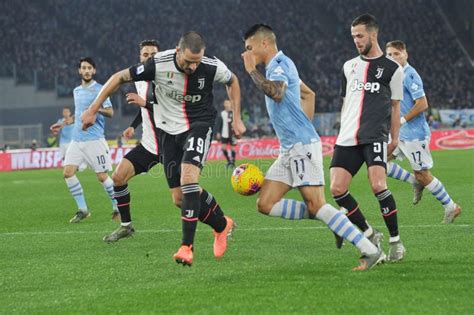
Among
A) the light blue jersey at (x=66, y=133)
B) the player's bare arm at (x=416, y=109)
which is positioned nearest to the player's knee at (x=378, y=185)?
the player's bare arm at (x=416, y=109)

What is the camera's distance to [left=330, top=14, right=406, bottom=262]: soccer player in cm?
830

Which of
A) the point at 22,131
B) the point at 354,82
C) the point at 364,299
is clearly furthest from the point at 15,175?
the point at 364,299

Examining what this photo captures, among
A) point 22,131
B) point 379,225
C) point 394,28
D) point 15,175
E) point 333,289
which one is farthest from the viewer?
point 394,28

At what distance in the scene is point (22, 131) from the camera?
35938 millimetres

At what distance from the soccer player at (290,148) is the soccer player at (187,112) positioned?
0.49 m

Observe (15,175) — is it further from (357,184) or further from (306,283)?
(306,283)

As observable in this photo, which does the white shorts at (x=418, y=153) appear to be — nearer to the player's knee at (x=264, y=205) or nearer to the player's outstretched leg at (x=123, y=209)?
the player's outstretched leg at (x=123, y=209)

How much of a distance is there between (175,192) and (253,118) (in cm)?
3235

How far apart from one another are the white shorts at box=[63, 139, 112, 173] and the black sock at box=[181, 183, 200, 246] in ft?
19.9

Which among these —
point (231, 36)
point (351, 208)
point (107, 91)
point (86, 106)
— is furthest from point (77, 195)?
point (231, 36)

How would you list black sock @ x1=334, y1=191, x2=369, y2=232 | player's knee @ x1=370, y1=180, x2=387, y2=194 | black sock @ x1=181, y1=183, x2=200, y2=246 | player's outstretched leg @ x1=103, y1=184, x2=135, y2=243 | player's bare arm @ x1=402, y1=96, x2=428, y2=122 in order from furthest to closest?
player's bare arm @ x1=402, y1=96, x2=428, y2=122 → player's outstretched leg @ x1=103, y1=184, x2=135, y2=243 → black sock @ x1=334, y1=191, x2=369, y2=232 → player's knee @ x1=370, y1=180, x2=387, y2=194 → black sock @ x1=181, y1=183, x2=200, y2=246

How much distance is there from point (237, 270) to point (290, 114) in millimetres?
1541

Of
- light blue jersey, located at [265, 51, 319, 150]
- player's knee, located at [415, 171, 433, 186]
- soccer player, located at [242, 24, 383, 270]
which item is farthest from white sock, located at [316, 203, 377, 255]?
player's knee, located at [415, 171, 433, 186]

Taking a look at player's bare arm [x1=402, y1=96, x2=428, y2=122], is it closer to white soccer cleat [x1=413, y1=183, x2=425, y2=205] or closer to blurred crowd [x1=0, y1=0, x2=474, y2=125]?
white soccer cleat [x1=413, y1=183, x2=425, y2=205]
